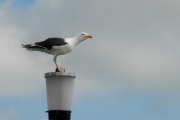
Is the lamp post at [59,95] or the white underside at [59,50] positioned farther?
the white underside at [59,50]

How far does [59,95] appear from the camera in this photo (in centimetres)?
782

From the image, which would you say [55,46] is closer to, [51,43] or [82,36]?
[51,43]

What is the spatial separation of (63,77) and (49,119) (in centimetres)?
104

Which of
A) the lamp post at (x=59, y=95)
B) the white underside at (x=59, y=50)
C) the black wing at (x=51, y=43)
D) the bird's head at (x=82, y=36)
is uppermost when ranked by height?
the bird's head at (x=82, y=36)

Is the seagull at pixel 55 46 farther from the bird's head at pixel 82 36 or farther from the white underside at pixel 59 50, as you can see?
the bird's head at pixel 82 36

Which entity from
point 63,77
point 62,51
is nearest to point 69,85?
point 63,77

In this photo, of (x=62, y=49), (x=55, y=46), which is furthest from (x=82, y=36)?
(x=55, y=46)

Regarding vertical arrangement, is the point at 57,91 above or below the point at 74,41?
below

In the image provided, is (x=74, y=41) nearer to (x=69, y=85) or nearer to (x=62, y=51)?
(x=62, y=51)

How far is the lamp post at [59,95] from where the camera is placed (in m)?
7.82

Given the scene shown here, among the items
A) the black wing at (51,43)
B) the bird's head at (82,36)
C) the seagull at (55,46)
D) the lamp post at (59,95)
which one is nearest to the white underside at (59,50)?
the seagull at (55,46)

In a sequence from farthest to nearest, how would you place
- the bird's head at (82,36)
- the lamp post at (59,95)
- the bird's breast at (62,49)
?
1. the bird's head at (82,36)
2. the bird's breast at (62,49)
3. the lamp post at (59,95)

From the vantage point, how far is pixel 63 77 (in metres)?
7.98

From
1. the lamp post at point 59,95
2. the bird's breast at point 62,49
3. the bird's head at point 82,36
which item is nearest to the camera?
the lamp post at point 59,95
